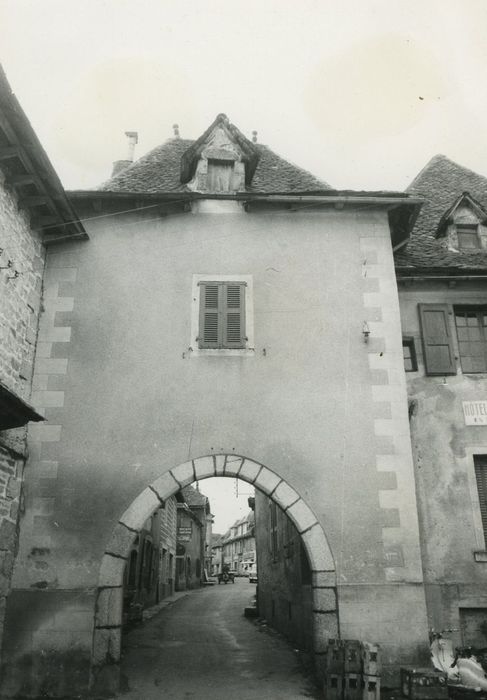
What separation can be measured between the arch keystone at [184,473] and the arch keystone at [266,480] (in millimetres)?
946

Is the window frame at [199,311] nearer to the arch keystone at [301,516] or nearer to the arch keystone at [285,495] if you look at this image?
the arch keystone at [285,495]

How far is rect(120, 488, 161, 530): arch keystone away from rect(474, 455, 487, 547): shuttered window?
16.2ft

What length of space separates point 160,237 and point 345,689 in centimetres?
703

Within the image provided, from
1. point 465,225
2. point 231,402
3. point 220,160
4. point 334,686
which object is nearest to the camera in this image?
point 334,686

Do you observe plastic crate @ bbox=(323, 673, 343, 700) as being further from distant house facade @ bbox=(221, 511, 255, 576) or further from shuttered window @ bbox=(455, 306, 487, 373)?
distant house facade @ bbox=(221, 511, 255, 576)

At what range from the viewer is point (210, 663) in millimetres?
9484

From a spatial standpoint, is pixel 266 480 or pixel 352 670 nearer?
pixel 352 670

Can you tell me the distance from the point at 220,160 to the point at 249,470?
5.35m

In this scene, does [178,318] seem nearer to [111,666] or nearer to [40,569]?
[40,569]

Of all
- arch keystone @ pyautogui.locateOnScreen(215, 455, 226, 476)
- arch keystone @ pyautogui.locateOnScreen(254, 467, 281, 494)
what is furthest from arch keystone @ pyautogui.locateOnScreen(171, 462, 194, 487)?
arch keystone @ pyautogui.locateOnScreen(254, 467, 281, 494)

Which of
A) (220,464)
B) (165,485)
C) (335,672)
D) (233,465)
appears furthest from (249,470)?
(335,672)

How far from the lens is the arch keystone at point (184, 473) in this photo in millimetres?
8008

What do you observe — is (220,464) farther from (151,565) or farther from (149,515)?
(151,565)

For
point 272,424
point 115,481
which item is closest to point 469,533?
point 272,424
